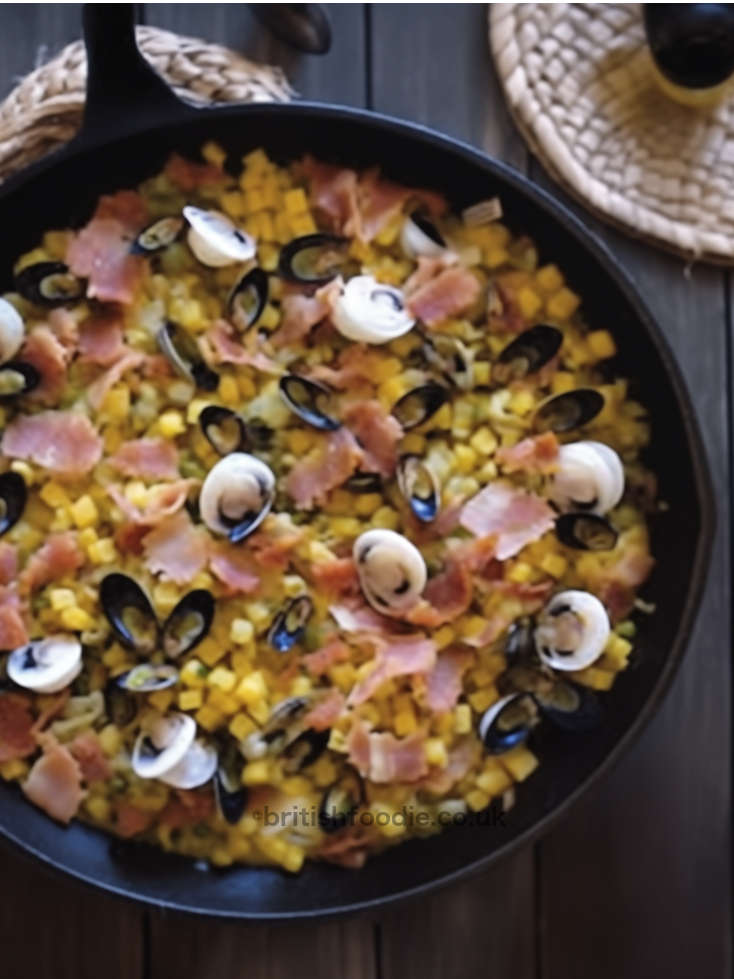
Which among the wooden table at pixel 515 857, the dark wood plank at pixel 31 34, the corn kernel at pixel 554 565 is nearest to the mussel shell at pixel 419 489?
the corn kernel at pixel 554 565

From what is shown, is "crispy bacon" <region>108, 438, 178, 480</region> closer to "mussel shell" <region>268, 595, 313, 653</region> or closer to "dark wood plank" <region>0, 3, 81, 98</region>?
"mussel shell" <region>268, 595, 313, 653</region>

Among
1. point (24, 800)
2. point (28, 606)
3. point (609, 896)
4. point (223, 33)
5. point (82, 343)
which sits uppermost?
point (223, 33)

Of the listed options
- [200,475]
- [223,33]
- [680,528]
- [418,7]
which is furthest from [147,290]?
[680,528]

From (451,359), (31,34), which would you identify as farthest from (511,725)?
(31,34)

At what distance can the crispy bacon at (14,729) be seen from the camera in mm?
1370

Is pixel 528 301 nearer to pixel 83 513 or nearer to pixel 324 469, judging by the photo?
pixel 324 469

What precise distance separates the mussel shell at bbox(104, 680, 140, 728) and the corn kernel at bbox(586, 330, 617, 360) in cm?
57

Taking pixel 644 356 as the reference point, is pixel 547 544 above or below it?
below

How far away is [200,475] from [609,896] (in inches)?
24.1

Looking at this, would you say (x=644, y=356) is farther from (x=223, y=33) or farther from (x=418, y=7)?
(x=223, y=33)

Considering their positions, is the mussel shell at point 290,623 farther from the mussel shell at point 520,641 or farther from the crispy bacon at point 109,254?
the crispy bacon at point 109,254

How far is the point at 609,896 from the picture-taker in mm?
1485

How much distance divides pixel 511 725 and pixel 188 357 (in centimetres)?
48

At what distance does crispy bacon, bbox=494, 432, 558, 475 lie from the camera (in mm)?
1396
